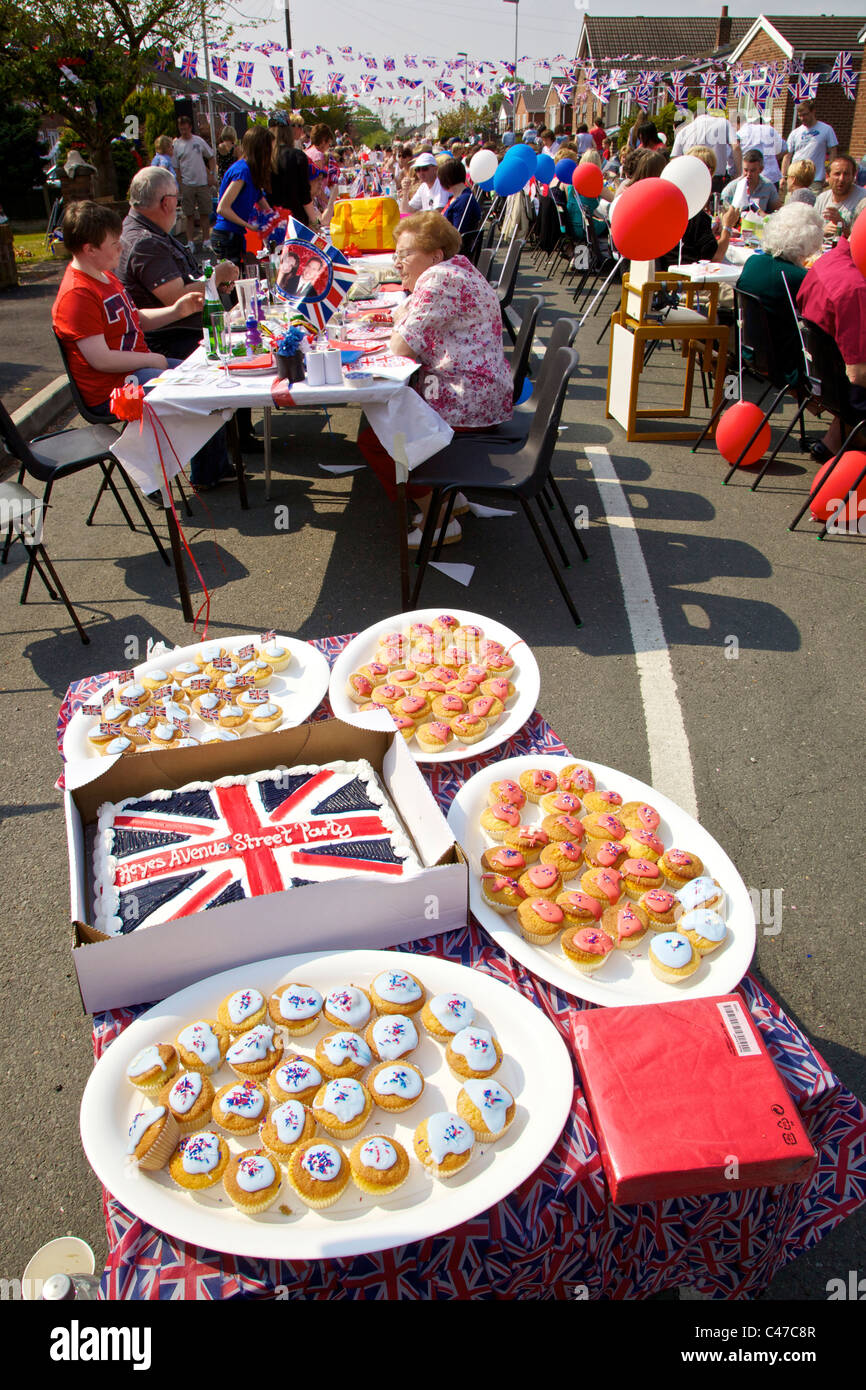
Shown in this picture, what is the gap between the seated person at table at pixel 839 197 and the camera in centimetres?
799

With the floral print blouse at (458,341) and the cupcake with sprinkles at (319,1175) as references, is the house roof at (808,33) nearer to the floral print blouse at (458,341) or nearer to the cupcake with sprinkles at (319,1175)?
the floral print blouse at (458,341)

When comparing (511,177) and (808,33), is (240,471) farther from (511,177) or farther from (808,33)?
(808,33)

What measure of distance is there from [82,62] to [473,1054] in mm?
23628

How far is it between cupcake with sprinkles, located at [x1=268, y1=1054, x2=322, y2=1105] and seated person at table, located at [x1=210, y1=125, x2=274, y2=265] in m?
7.67

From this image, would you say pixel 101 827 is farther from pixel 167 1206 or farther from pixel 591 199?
pixel 591 199

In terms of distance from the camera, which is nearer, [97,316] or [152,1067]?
[152,1067]

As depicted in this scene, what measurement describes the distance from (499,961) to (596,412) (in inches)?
251

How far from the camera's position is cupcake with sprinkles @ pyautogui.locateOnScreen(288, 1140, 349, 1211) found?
3.72 ft

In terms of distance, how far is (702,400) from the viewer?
7172 mm

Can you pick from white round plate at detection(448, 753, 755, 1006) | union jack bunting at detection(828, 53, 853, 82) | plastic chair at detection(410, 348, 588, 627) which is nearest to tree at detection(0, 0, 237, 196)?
union jack bunting at detection(828, 53, 853, 82)

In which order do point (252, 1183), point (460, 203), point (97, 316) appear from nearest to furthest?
point (252, 1183) < point (97, 316) < point (460, 203)

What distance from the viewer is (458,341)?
14.4 ft

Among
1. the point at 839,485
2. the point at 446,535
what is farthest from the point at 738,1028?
the point at 839,485

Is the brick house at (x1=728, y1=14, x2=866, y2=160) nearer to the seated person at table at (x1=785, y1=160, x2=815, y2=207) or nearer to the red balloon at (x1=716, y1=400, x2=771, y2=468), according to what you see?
the seated person at table at (x1=785, y1=160, x2=815, y2=207)
